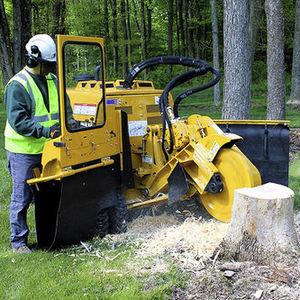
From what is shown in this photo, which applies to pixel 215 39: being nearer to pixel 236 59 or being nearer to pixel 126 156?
pixel 236 59

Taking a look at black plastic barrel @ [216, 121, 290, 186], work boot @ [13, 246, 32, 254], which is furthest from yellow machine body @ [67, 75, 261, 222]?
work boot @ [13, 246, 32, 254]

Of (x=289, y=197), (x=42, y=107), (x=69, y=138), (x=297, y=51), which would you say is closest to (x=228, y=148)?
(x=289, y=197)

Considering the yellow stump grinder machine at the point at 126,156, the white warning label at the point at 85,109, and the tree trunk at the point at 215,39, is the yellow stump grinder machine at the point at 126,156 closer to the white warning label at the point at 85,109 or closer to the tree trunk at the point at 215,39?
the white warning label at the point at 85,109

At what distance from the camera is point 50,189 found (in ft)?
13.2

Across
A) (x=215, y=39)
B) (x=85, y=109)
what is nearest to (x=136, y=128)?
(x=85, y=109)

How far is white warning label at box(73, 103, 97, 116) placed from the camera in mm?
4785

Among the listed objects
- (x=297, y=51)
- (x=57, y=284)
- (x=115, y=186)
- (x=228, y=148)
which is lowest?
(x=57, y=284)

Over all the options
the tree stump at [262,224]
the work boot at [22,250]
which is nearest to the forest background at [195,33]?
the tree stump at [262,224]

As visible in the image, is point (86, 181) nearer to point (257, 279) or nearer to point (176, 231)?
point (176, 231)

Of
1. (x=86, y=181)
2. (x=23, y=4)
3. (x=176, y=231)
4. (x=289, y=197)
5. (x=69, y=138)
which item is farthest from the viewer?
(x=23, y=4)

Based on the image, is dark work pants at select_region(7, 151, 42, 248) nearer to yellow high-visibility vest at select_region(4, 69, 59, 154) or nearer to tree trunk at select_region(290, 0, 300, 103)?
yellow high-visibility vest at select_region(4, 69, 59, 154)

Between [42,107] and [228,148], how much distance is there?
2.05 meters

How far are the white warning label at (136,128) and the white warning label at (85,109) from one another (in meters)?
0.67

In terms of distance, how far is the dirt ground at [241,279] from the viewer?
3.21 metres
